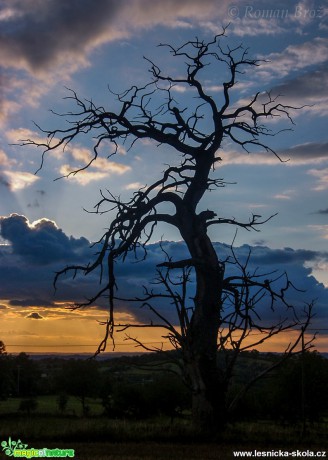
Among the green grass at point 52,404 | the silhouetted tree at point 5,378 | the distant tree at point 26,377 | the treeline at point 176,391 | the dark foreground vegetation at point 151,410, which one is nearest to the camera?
the dark foreground vegetation at point 151,410

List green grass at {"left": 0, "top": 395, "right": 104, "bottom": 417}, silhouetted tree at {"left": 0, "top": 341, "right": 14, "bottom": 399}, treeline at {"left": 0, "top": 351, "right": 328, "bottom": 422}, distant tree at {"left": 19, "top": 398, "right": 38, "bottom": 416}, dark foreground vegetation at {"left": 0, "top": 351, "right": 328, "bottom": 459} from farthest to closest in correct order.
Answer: silhouetted tree at {"left": 0, "top": 341, "right": 14, "bottom": 399}, green grass at {"left": 0, "top": 395, "right": 104, "bottom": 417}, distant tree at {"left": 19, "top": 398, "right": 38, "bottom": 416}, treeline at {"left": 0, "top": 351, "right": 328, "bottom": 422}, dark foreground vegetation at {"left": 0, "top": 351, "right": 328, "bottom": 459}

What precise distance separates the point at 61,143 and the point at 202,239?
4.47 meters

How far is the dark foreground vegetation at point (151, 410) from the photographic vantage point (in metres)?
12.7

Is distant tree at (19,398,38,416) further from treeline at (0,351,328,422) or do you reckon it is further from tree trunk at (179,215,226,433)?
tree trunk at (179,215,226,433)

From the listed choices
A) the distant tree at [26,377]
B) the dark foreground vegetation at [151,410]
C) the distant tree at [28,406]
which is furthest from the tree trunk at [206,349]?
the distant tree at [26,377]

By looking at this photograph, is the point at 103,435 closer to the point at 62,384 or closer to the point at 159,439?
the point at 159,439

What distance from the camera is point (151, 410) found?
71188 mm

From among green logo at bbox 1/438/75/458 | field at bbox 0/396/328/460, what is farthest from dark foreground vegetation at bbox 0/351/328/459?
green logo at bbox 1/438/75/458

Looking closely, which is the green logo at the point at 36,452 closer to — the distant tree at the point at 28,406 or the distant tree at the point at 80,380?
the distant tree at the point at 28,406

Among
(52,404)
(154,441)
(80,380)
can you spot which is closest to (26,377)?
(80,380)

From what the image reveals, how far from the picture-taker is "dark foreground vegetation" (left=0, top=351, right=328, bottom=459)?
12719 millimetres

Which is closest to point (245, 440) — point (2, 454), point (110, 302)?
point (110, 302)

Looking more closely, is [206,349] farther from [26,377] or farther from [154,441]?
[26,377]

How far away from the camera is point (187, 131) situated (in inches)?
587
